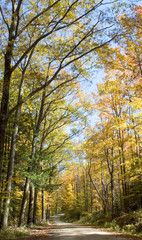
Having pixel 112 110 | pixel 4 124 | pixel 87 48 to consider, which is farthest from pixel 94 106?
pixel 4 124

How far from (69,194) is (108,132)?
23.2 metres

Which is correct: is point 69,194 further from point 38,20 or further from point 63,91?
point 38,20

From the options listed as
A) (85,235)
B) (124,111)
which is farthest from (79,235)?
(124,111)

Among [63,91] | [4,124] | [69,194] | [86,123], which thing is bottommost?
[69,194]

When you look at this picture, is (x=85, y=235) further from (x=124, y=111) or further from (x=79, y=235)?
(x=124, y=111)

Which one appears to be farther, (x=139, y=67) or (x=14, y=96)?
(x=14, y=96)

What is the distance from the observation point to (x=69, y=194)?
3231cm

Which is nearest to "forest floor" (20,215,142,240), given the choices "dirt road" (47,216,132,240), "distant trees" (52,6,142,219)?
"dirt road" (47,216,132,240)

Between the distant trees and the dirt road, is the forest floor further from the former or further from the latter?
the distant trees

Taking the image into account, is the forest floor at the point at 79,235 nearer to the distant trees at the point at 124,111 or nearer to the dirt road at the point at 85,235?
the dirt road at the point at 85,235

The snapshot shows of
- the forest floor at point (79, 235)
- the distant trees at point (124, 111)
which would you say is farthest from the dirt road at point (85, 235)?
the distant trees at point (124, 111)

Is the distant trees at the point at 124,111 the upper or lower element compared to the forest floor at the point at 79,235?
upper

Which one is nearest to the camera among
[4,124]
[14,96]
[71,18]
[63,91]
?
[4,124]

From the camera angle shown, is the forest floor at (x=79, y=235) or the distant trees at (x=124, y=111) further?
the distant trees at (x=124, y=111)
